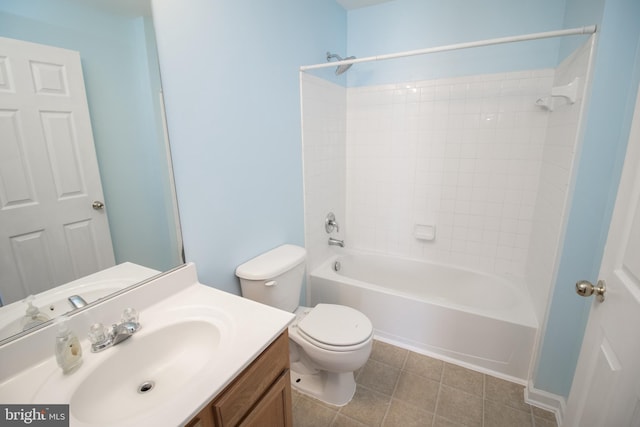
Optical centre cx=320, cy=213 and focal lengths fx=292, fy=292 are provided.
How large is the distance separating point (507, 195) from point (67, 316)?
252 centimetres

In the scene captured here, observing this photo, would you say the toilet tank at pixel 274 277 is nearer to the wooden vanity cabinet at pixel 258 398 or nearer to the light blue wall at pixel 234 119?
the light blue wall at pixel 234 119

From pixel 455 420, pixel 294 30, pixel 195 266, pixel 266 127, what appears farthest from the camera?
pixel 294 30

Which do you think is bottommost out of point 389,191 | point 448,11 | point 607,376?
point 607,376

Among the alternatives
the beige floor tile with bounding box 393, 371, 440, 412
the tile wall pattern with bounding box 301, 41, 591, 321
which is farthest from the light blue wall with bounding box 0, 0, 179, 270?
the beige floor tile with bounding box 393, 371, 440, 412

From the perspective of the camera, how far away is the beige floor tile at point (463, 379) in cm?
172

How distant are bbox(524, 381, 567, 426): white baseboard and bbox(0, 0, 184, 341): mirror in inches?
78.4

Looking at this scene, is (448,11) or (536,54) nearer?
(536,54)

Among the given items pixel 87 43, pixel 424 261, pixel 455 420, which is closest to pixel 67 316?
pixel 87 43

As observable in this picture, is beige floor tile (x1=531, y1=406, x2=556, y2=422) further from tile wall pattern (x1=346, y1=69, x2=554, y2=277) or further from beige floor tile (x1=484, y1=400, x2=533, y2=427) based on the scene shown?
tile wall pattern (x1=346, y1=69, x2=554, y2=277)

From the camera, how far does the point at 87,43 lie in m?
0.93

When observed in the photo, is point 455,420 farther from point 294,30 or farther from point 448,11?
point 448,11

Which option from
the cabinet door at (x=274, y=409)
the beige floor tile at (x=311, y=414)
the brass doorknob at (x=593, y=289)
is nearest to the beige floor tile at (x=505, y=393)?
the beige floor tile at (x=311, y=414)

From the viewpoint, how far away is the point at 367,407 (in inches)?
63.8

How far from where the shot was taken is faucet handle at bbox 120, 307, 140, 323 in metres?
0.98
